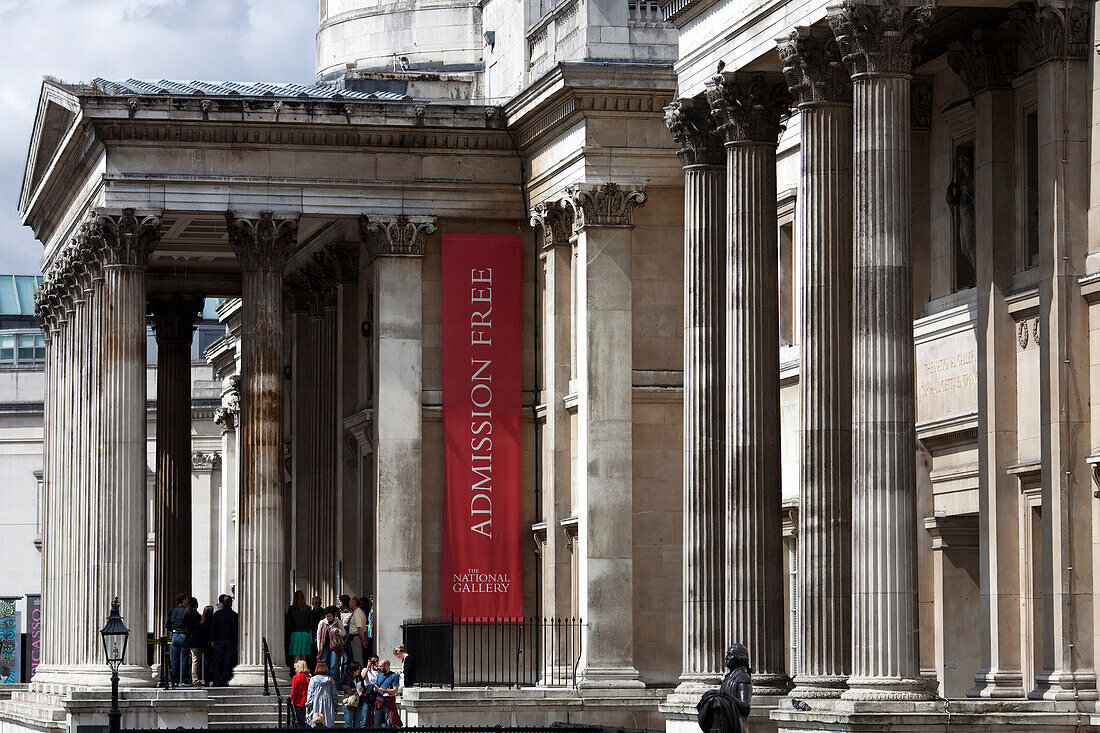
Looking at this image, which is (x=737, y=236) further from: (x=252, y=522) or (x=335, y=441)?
(x=335, y=441)

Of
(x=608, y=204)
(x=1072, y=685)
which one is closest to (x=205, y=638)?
(x=608, y=204)

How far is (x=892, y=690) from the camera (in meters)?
28.3

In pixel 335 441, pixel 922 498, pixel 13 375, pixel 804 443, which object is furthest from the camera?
pixel 13 375

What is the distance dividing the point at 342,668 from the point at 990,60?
60.8 feet

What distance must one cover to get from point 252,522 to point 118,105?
27.5 ft

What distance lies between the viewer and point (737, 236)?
111ft

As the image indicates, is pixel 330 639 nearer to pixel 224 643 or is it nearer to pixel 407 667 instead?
pixel 407 667

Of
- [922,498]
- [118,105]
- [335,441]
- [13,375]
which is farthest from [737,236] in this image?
[13,375]

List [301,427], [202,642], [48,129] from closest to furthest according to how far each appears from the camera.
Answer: [202,642] → [48,129] → [301,427]

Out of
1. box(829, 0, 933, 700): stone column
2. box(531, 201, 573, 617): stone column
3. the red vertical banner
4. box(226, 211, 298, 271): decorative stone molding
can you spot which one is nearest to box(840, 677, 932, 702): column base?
box(829, 0, 933, 700): stone column

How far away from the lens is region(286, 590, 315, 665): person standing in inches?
1811

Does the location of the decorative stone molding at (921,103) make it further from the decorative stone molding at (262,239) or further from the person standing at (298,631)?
the person standing at (298,631)

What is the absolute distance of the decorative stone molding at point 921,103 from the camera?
33.8 metres

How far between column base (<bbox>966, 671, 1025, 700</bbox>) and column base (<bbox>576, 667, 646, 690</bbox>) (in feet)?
39.7
